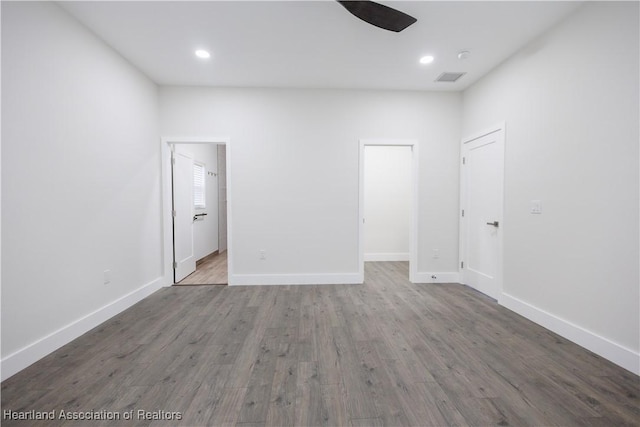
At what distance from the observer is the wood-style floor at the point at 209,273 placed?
3895 mm

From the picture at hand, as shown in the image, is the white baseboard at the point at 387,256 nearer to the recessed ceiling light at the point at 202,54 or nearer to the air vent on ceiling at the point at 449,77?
the air vent on ceiling at the point at 449,77

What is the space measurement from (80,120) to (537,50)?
4.35 meters

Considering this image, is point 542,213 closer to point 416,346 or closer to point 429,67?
point 416,346

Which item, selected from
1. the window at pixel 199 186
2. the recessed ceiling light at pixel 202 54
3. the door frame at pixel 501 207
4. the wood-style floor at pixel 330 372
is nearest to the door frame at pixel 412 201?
the door frame at pixel 501 207

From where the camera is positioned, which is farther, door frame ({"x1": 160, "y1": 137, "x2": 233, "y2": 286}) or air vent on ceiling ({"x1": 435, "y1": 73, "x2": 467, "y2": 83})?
door frame ({"x1": 160, "y1": 137, "x2": 233, "y2": 286})

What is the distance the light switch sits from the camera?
2.54m

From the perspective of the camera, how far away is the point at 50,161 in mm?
2047

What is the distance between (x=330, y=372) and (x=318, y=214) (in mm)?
2275

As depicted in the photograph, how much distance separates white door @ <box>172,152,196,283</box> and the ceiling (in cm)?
119

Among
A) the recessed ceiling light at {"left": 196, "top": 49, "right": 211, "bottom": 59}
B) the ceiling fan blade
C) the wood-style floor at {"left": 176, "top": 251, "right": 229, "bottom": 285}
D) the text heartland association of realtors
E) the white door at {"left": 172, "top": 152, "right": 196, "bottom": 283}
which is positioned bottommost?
the wood-style floor at {"left": 176, "top": 251, "right": 229, "bottom": 285}

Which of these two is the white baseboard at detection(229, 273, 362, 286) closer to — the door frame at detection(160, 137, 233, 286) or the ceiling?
the door frame at detection(160, 137, 233, 286)

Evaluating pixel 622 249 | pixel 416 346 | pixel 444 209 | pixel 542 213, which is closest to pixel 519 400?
pixel 416 346

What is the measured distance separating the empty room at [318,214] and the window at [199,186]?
878mm

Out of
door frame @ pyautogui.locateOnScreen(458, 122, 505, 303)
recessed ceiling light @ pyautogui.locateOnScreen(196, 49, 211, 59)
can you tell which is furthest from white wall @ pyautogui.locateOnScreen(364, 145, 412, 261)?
recessed ceiling light @ pyautogui.locateOnScreen(196, 49, 211, 59)
